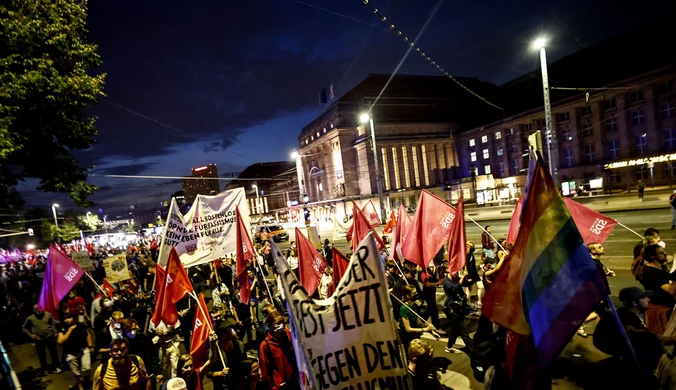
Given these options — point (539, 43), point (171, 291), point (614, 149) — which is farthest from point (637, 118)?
point (171, 291)

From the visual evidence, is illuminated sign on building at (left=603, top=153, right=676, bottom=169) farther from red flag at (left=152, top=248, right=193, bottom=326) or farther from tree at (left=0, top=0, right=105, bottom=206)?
tree at (left=0, top=0, right=105, bottom=206)

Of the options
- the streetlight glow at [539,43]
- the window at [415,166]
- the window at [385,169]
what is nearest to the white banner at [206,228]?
the streetlight glow at [539,43]

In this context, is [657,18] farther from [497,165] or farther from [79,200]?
[79,200]

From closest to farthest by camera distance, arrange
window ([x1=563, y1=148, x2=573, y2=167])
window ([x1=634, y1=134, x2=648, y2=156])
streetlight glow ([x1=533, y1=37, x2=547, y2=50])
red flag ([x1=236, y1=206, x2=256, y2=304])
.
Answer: red flag ([x1=236, y1=206, x2=256, y2=304]) → streetlight glow ([x1=533, y1=37, x2=547, y2=50]) → window ([x1=634, y1=134, x2=648, y2=156]) → window ([x1=563, y1=148, x2=573, y2=167])

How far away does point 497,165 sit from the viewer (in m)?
56.1

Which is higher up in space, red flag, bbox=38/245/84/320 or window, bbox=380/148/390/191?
window, bbox=380/148/390/191

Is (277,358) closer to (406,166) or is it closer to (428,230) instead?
(428,230)

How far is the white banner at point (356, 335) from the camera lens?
3053mm

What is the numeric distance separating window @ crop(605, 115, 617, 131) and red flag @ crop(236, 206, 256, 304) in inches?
1916

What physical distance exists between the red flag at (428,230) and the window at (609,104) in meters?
45.9

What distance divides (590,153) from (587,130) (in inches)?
116

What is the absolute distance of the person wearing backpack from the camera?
14.1 ft

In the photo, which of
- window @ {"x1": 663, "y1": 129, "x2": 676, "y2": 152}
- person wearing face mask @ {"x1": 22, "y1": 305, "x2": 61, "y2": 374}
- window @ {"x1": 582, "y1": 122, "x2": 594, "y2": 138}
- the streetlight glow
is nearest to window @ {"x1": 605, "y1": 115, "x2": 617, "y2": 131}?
window @ {"x1": 582, "y1": 122, "x2": 594, "y2": 138}

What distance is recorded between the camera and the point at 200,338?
511 centimetres
